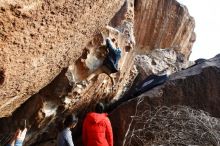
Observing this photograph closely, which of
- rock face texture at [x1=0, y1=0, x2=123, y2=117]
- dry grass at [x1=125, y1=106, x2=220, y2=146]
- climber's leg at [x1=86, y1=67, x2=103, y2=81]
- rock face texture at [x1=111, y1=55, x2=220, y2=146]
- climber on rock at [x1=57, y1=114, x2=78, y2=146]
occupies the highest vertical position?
rock face texture at [x1=0, y1=0, x2=123, y2=117]

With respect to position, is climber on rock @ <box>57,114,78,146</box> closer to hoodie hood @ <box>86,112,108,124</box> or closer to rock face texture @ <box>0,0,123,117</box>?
hoodie hood @ <box>86,112,108,124</box>

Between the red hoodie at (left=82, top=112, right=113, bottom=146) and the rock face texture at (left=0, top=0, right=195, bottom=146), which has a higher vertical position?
the rock face texture at (left=0, top=0, right=195, bottom=146)

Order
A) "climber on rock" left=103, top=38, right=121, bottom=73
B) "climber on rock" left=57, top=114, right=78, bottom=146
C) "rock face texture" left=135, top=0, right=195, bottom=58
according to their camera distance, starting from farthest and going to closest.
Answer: "rock face texture" left=135, top=0, right=195, bottom=58, "climber on rock" left=103, top=38, right=121, bottom=73, "climber on rock" left=57, top=114, right=78, bottom=146

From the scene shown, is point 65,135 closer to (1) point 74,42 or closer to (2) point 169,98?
(1) point 74,42

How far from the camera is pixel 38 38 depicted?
4.32 m

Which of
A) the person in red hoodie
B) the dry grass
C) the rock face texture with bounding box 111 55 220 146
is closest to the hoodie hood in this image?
the person in red hoodie

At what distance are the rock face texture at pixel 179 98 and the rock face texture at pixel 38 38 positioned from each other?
85.8 inches

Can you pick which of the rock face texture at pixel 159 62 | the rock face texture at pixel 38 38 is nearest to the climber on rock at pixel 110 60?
the rock face texture at pixel 38 38

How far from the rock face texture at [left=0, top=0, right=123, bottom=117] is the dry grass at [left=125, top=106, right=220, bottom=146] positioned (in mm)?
2040

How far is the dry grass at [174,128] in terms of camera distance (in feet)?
20.0

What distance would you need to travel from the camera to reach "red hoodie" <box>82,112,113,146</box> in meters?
6.03

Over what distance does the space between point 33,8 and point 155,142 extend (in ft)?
11.7

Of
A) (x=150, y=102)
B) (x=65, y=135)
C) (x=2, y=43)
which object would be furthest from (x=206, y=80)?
(x=2, y=43)

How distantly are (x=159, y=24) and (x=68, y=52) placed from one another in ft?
20.2
